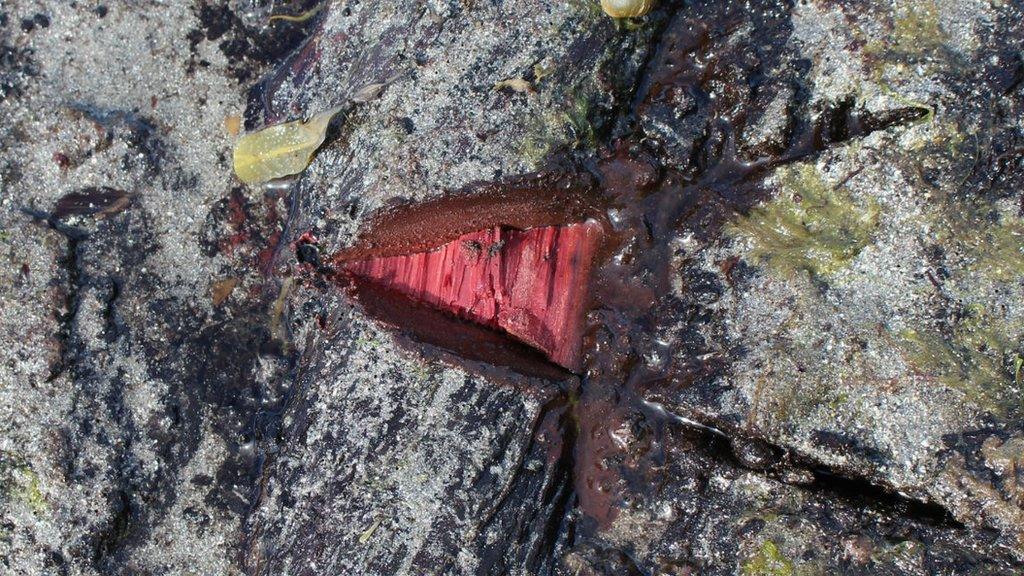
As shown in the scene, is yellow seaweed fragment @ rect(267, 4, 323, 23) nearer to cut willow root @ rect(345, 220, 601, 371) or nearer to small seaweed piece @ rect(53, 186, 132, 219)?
small seaweed piece @ rect(53, 186, 132, 219)

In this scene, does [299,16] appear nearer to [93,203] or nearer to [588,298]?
[93,203]

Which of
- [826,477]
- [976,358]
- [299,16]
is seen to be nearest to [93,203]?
[299,16]

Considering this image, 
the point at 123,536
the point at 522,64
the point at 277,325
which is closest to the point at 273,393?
the point at 277,325

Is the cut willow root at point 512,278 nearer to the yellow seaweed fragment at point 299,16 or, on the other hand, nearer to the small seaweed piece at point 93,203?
the small seaweed piece at point 93,203

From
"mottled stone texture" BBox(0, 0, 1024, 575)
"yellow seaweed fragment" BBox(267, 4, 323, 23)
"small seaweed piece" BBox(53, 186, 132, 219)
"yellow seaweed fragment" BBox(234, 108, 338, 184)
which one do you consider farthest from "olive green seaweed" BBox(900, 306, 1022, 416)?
"small seaweed piece" BBox(53, 186, 132, 219)

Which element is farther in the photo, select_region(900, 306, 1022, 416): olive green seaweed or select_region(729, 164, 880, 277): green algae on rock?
select_region(729, 164, 880, 277): green algae on rock

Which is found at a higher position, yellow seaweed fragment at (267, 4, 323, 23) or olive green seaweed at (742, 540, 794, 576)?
yellow seaweed fragment at (267, 4, 323, 23)

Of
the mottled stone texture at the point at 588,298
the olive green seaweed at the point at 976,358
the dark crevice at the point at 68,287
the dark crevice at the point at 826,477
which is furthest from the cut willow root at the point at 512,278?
the olive green seaweed at the point at 976,358
